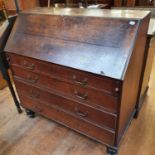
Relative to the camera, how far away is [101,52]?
1120 millimetres

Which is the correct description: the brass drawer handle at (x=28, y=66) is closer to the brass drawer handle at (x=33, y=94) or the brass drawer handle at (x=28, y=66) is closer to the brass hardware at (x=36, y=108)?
the brass drawer handle at (x=33, y=94)

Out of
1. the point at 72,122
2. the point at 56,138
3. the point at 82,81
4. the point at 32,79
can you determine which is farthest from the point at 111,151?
the point at 32,79

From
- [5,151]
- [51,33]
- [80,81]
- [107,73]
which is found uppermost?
[51,33]

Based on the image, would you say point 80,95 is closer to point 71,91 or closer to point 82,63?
point 71,91

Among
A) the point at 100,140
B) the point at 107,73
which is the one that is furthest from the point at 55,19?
the point at 100,140

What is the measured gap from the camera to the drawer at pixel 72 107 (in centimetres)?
125

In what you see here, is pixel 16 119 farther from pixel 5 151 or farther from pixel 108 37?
pixel 108 37

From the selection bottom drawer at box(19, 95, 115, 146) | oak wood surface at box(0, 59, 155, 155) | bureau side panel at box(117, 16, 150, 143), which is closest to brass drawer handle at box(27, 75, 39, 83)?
bottom drawer at box(19, 95, 115, 146)

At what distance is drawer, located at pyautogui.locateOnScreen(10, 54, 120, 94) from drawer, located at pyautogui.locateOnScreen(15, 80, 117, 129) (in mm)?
208

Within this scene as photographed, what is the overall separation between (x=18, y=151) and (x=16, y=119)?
446 mm

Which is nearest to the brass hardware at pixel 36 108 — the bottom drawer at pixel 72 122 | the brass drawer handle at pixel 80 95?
the bottom drawer at pixel 72 122

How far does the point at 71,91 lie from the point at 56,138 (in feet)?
2.01

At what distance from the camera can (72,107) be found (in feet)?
4.64

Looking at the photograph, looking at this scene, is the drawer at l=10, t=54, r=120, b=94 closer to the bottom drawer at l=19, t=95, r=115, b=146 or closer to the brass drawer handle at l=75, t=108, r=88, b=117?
the brass drawer handle at l=75, t=108, r=88, b=117
